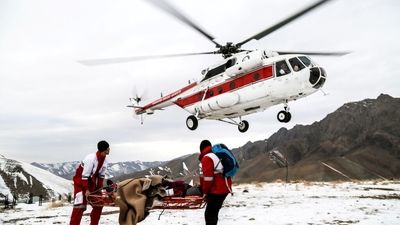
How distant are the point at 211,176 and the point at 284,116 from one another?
543 inches

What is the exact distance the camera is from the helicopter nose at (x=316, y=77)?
18.6 m

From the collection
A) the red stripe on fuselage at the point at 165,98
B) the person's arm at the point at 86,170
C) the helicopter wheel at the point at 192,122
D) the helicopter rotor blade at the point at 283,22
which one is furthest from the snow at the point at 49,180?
the person's arm at the point at 86,170

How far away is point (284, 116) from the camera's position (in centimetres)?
2066

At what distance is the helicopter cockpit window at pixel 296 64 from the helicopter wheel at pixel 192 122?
751 centimetres

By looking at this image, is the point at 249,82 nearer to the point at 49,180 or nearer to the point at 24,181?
the point at 24,181

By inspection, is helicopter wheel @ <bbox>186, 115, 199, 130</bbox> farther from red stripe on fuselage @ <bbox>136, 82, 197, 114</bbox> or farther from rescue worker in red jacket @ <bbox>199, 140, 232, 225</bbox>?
rescue worker in red jacket @ <bbox>199, 140, 232, 225</bbox>

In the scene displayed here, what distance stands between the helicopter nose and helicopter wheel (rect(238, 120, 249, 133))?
6.14 metres

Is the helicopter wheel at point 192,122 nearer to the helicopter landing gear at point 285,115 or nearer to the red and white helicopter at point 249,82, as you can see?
the red and white helicopter at point 249,82

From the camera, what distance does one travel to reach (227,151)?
7.77 metres

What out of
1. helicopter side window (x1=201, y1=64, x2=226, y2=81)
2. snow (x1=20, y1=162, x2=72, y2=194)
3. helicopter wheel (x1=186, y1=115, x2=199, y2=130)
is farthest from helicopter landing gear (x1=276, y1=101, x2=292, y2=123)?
snow (x1=20, y1=162, x2=72, y2=194)

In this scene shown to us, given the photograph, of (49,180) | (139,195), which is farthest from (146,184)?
(49,180)

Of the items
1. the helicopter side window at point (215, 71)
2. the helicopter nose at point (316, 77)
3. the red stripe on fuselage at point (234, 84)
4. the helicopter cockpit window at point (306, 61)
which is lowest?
the helicopter nose at point (316, 77)

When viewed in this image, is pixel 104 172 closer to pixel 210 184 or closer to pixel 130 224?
pixel 130 224

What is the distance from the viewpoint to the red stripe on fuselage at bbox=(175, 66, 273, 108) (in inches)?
785
